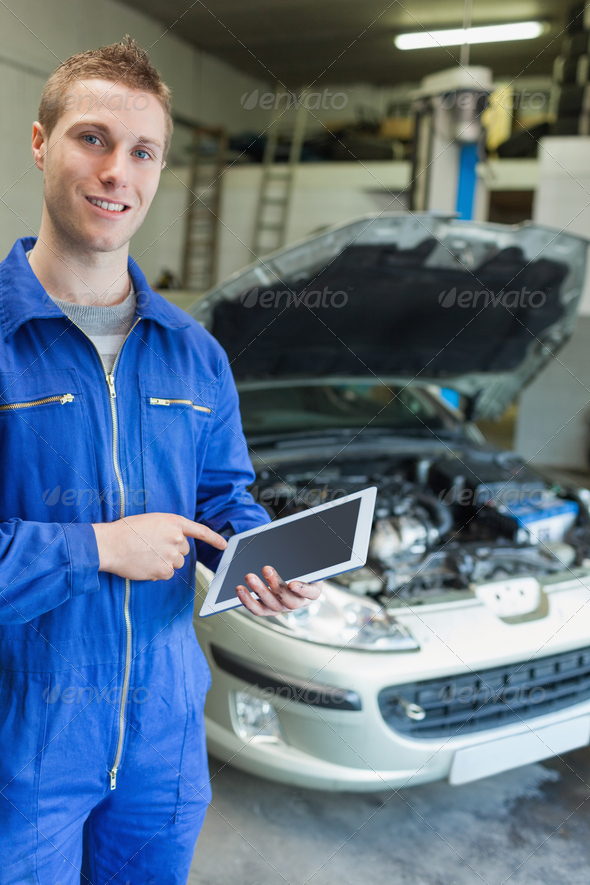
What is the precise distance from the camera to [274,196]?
7926mm

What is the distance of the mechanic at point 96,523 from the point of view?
0.94 m

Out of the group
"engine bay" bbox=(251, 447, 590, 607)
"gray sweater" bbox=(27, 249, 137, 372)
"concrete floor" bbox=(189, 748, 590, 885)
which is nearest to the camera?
Result: "gray sweater" bbox=(27, 249, 137, 372)

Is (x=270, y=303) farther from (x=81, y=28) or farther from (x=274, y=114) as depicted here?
(x=274, y=114)

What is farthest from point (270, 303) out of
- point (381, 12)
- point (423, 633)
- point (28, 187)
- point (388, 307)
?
point (381, 12)

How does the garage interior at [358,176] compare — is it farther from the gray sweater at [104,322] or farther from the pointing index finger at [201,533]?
the gray sweater at [104,322]

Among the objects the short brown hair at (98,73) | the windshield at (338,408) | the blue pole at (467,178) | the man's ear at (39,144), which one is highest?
the blue pole at (467,178)

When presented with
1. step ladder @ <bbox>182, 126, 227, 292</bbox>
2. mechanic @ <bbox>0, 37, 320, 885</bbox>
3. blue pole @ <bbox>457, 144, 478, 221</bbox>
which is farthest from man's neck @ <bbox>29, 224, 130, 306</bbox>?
step ladder @ <bbox>182, 126, 227, 292</bbox>

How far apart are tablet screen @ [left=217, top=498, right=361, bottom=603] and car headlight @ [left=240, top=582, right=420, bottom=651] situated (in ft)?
2.18

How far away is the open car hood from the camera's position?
6.32 feet

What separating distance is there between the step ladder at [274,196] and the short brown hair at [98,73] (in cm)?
700

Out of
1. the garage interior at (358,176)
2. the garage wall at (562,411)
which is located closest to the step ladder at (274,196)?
the garage interior at (358,176)

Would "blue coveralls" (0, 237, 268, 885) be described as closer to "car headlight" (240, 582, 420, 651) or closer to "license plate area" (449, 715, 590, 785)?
"car headlight" (240, 582, 420, 651)

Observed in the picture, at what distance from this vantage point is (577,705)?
191 cm

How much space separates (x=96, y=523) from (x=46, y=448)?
Answer: 13 cm
